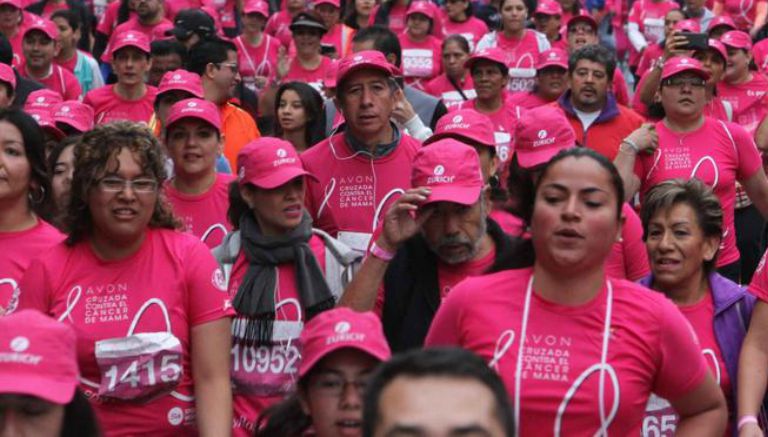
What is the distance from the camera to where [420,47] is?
16328 millimetres

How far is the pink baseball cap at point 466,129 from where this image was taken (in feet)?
22.8

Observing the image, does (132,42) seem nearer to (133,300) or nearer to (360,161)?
(360,161)

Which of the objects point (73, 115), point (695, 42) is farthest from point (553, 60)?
point (73, 115)

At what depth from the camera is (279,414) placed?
475 centimetres

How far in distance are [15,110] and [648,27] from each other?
1510cm

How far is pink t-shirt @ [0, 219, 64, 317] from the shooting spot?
583cm

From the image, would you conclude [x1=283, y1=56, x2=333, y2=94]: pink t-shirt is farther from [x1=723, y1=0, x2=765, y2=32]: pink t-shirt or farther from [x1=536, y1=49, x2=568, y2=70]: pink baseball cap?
[x1=723, y1=0, x2=765, y2=32]: pink t-shirt

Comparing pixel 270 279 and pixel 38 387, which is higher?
pixel 270 279

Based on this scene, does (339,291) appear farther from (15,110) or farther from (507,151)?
(507,151)

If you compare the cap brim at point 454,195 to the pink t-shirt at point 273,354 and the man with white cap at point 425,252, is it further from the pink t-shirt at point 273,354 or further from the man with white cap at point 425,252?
the pink t-shirt at point 273,354

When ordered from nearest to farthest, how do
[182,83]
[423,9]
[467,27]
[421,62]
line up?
[182,83] < [421,62] < [423,9] < [467,27]

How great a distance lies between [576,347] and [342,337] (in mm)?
663

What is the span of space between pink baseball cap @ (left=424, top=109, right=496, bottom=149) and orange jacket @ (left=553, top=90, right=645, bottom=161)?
8.56ft

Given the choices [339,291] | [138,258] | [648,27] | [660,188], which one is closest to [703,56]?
[660,188]
